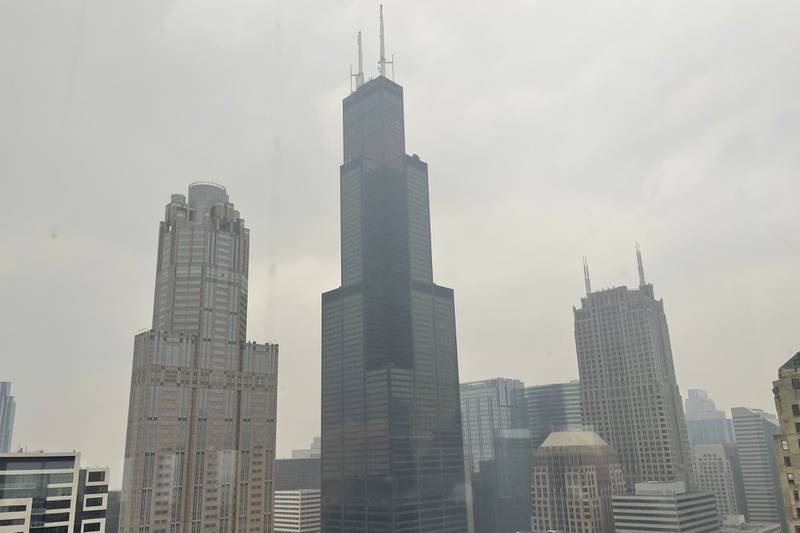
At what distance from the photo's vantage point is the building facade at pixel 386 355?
11669cm

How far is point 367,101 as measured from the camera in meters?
145

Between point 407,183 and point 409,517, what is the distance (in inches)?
2686

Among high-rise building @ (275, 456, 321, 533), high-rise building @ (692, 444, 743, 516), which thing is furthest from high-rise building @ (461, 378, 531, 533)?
high-rise building @ (275, 456, 321, 533)

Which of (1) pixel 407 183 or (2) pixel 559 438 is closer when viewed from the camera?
(2) pixel 559 438

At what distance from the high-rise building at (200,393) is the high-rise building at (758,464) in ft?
308

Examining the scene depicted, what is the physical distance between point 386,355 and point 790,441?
97186mm

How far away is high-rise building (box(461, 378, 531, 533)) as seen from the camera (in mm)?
147500

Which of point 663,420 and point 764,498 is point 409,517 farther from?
point 764,498

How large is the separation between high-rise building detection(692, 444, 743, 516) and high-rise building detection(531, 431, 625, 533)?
152 feet

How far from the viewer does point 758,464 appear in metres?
142

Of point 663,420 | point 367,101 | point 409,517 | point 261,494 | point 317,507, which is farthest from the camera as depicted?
point 317,507

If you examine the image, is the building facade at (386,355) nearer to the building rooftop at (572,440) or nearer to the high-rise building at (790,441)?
the building rooftop at (572,440)

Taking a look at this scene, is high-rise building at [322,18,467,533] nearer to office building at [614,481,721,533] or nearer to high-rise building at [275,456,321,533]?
high-rise building at [275,456,321,533]

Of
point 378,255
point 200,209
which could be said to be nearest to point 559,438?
point 378,255
